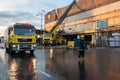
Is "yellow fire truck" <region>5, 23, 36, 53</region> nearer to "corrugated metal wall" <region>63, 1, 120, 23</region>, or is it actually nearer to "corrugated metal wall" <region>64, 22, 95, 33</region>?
"corrugated metal wall" <region>63, 1, 120, 23</region>

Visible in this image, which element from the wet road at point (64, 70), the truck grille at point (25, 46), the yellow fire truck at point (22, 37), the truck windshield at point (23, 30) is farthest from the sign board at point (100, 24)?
the wet road at point (64, 70)

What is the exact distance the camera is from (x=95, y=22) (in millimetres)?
75500

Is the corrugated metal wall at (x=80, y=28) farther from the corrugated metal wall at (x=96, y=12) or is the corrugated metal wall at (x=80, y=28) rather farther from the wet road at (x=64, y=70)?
the wet road at (x=64, y=70)

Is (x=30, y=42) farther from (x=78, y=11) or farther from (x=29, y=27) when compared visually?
(x=78, y=11)

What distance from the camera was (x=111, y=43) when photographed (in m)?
52.9

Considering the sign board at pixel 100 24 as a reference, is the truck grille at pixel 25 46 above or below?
below

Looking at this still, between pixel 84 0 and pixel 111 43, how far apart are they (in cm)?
3726

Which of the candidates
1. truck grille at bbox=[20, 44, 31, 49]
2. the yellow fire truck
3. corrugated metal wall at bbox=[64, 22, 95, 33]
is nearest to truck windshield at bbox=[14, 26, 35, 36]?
the yellow fire truck

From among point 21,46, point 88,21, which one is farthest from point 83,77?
point 88,21

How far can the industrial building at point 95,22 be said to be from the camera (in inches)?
2404

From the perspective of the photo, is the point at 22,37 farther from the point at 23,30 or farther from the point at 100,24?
the point at 100,24

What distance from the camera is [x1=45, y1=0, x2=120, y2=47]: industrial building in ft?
200

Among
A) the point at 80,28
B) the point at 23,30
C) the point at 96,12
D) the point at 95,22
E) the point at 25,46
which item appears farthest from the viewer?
the point at 80,28

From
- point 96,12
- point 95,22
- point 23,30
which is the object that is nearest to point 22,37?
point 23,30
